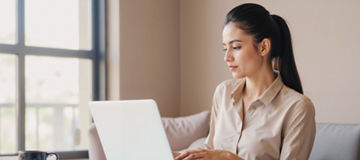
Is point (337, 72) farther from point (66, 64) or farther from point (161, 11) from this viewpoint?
point (66, 64)

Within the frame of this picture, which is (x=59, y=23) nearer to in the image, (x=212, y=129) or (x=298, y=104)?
(x=212, y=129)

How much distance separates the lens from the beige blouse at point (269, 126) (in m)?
1.82

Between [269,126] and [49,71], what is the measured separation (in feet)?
11.1

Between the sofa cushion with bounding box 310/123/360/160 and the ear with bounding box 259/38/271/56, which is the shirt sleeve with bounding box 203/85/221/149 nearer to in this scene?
the ear with bounding box 259/38/271/56

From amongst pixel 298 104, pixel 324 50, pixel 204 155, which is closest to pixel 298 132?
pixel 298 104

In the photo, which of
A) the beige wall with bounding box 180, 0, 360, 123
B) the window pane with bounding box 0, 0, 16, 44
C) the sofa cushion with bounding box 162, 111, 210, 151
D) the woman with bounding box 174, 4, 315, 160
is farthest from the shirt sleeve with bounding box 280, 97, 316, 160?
the window pane with bounding box 0, 0, 16, 44

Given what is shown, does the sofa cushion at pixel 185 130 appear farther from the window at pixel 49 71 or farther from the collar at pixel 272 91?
the collar at pixel 272 91

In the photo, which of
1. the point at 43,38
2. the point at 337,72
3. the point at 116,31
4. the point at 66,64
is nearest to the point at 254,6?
the point at 337,72

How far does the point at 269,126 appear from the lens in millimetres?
1899

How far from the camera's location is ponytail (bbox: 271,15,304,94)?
6.30ft

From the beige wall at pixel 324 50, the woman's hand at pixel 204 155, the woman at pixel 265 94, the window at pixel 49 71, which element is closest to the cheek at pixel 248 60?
the woman at pixel 265 94

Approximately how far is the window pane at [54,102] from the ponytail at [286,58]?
2711mm

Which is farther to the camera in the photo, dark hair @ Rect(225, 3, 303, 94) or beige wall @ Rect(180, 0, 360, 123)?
beige wall @ Rect(180, 0, 360, 123)

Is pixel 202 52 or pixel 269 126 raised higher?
pixel 202 52
